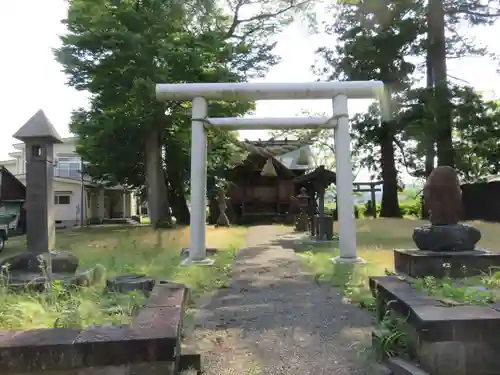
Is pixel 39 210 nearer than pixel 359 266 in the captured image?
Yes

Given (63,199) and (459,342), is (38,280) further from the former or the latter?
(63,199)

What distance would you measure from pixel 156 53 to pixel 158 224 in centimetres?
724

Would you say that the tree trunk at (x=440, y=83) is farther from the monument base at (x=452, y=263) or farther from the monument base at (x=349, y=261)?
the monument base at (x=452, y=263)

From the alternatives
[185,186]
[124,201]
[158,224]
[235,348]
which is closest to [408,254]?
[235,348]

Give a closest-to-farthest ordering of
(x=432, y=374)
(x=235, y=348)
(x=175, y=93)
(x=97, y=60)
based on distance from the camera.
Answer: (x=432, y=374), (x=235, y=348), (x=175, y=93), (x=97, y=60)

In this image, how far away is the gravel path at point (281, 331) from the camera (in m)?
3.71

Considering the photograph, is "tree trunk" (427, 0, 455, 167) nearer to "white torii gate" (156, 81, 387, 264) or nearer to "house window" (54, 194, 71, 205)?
"white torii gate" (156, 81, 387, 264)

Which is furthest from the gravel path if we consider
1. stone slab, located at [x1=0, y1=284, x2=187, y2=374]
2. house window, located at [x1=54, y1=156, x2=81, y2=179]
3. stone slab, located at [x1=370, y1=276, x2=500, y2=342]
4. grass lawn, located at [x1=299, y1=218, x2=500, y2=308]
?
house window, located at [x1=54, y1=156, x2=81, y2=179]

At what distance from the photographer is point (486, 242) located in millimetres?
11297

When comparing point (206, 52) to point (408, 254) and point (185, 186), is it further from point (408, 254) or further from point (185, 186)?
point (408, 254)

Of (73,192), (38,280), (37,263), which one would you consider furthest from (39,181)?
(73,192)

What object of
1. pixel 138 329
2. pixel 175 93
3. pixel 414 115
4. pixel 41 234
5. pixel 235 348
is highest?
pixel 414 115

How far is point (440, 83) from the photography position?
17.6 metres

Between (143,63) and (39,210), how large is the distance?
12.5 metres
